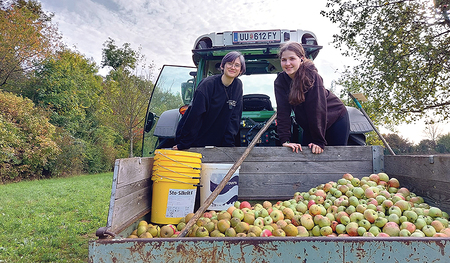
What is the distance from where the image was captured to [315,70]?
3150mm

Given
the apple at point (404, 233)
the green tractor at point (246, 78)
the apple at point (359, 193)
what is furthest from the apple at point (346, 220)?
the green tractor at point (246, 78)

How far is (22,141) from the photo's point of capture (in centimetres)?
1339

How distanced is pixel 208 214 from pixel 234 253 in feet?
3.86

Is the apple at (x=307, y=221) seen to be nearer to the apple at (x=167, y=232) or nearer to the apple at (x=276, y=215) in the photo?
the apple at (x=276, y=215)

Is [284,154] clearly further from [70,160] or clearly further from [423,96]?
[70,160]

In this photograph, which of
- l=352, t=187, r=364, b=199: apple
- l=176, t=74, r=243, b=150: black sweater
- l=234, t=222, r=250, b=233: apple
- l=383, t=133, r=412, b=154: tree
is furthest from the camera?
l=383, t=133, r=412, b=154: tree

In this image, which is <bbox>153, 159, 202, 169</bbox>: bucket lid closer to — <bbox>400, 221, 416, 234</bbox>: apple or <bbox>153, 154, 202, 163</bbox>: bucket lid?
<bbox>153, 154, 202, 163</bbox>: bucket lid

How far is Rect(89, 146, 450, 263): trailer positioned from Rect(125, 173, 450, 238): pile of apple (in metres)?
0.21

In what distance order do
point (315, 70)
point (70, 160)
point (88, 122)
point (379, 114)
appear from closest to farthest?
1. point (315, 70)
2. point (379, 114)
3. point (70, 160)
4. point (88, 122)

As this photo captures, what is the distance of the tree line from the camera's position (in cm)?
1364

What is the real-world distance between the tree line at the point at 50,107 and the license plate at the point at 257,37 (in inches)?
471

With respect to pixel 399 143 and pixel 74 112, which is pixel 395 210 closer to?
pixel 74 112

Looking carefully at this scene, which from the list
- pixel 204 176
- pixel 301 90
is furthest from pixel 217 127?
pixel 301 90

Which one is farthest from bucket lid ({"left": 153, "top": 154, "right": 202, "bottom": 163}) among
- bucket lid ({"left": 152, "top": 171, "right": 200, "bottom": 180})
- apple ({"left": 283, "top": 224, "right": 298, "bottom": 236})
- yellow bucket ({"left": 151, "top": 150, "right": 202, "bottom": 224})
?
apple ({"left": 283, "top": 224, "right": 298, "bottom": 236})
